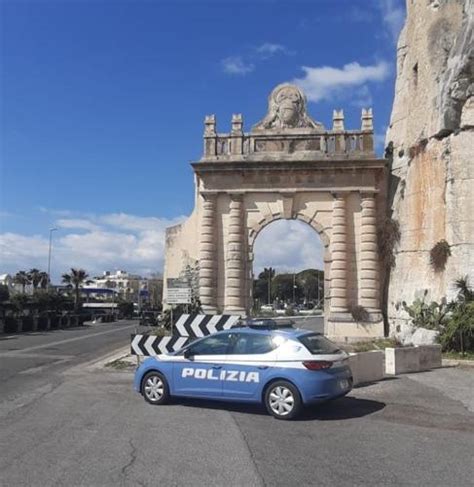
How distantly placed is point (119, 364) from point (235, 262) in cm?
968

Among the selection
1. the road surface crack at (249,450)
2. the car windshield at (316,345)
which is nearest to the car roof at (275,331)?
the car windshield at (316,345)

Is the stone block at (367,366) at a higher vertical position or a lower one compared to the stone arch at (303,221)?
lower

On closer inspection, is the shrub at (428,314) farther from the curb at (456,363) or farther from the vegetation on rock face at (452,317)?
the curb at (456,363)

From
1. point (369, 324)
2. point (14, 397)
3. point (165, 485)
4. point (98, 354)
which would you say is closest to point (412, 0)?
point (369, 324)

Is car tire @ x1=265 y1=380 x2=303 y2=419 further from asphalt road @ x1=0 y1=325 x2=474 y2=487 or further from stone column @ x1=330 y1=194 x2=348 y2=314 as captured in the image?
stone column @ x1=330 y1=194 x2=348 y2=314

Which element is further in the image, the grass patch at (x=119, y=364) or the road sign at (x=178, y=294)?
the road sign at (x=178, y=294)

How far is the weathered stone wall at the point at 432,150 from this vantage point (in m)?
21.9

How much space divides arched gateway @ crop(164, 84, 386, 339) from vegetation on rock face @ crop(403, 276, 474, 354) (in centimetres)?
318

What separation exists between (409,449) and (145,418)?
159 inches

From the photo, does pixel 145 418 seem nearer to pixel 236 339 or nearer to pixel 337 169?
pixel 236 339

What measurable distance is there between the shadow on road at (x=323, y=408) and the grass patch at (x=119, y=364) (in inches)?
252

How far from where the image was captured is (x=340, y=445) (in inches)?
305

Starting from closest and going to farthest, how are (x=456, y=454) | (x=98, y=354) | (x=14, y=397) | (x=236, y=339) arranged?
(x=456, y=454), (x=236, y=339), (x=14, y=397), (x=98, y=354)

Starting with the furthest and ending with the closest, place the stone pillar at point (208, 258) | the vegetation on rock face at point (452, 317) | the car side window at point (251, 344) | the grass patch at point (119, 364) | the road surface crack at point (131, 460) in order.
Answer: the stone pillar at point (208, 258), the vegetation on rock face at point (452, 317), the grass patch at point (119, 364), the car side window at point (251, 344), the road surface crack at point (131, 460)
